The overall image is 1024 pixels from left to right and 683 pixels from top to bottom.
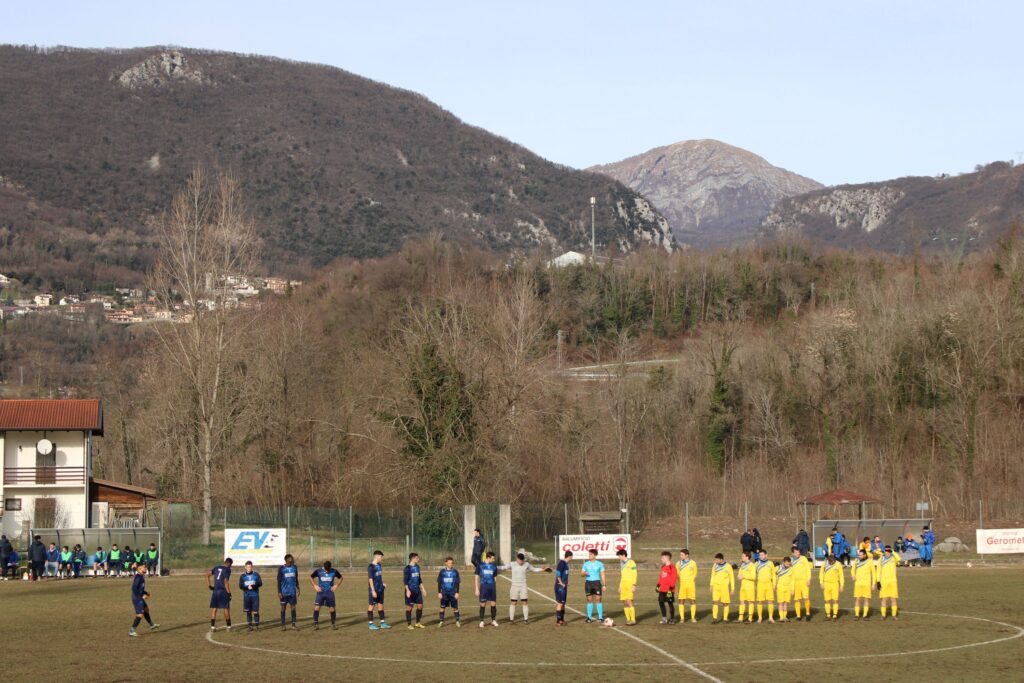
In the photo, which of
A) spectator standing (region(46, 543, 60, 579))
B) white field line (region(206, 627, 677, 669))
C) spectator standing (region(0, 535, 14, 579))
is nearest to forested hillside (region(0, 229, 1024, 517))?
spectator standing (region(46, 543, 60, 579))

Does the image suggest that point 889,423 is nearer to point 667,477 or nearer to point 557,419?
point 667,477

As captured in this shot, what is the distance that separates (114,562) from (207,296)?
1937 centimetres

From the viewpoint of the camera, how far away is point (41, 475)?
2360 inches

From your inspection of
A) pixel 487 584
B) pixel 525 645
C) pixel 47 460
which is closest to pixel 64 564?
pixel 47 460

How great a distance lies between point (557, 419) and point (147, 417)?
2917 centimetres

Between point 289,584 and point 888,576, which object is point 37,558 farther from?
point 888,576

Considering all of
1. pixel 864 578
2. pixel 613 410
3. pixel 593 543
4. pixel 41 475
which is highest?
pixel 613 410

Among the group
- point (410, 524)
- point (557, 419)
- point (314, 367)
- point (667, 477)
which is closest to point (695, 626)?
point (410, 524)

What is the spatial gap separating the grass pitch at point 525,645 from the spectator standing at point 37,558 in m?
8.87

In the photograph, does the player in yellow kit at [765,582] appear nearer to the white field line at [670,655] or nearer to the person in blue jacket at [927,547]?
the white field line at [670,655]

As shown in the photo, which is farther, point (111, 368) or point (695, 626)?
point (111, 368)

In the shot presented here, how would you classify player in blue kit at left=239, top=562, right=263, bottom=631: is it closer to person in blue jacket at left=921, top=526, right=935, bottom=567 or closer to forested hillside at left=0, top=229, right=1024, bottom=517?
forested hillside at left=0, top=229, right=1024, bottom=517

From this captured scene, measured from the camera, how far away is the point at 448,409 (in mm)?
58031

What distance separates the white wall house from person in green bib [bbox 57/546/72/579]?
13930mm
